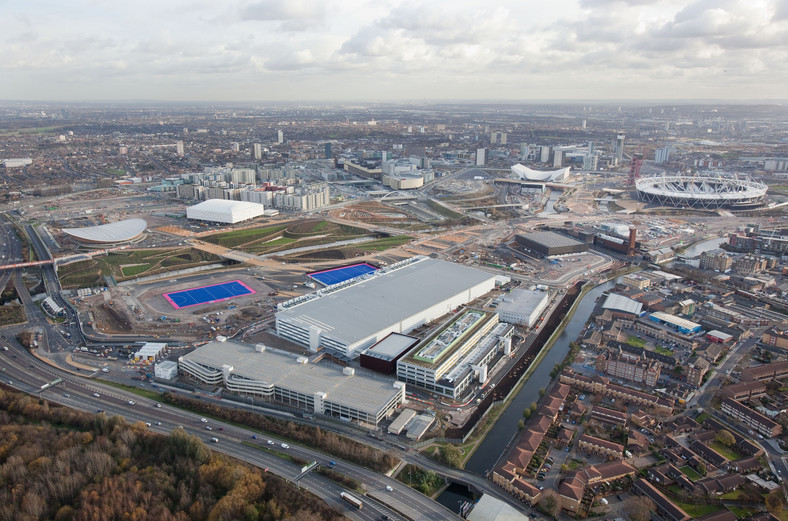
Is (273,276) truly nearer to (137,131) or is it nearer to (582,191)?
(582,191)

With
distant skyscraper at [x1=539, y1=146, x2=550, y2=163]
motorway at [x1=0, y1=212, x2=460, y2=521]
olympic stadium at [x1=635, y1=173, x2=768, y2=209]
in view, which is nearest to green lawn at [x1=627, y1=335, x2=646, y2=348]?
motorway at [x1=0, y1=212, x2=460, y2=521]

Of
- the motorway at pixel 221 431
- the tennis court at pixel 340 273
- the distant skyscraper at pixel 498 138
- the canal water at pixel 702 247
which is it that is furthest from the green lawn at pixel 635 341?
the distant skyscraper at pixel 498 138

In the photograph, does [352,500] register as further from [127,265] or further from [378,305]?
[127,265]

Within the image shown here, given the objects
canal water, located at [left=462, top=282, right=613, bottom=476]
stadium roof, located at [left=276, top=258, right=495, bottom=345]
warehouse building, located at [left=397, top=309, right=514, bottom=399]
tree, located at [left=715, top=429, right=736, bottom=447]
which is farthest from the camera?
stadium roof, located at [left=276, top=258, right=495, bottom=345]

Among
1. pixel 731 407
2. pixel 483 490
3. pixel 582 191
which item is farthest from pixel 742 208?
pixel 483 490

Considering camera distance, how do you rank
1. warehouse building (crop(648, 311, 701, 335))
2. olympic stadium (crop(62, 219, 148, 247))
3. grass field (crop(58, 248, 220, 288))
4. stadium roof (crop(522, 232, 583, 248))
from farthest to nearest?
stadium roof (crop(522, 232, 583, 248)), olympic stadium (crop(62, 219, 148, 247)), grass field (crop(58, 248, 220, 288)), warehouse building (crop(648, 311, 701, 335))

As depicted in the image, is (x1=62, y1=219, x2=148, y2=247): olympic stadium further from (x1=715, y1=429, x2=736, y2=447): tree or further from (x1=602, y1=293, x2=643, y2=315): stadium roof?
(x1=715, y1=429, x2=736, y2=447): tree
